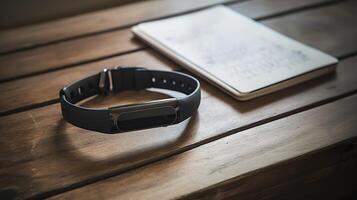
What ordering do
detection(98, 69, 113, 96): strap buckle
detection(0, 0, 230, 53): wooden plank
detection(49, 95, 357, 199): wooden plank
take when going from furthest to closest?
1. detection(0, 0, 230, 53): wooden plank
2. detection(98, 69, 113, 96): strap buckle
3. detection(49, 95, 357, 199): wooden plank

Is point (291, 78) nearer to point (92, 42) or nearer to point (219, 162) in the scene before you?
point (219, 162)

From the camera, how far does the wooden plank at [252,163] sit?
51 cm

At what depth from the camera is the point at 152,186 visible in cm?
51

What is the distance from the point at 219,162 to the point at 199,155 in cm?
3

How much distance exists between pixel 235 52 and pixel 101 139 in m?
0.28

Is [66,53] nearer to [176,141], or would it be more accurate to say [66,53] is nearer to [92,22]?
[92,22]

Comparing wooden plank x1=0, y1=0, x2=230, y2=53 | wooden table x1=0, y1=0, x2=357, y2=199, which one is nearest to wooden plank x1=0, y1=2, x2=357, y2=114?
wooden table x1=0, y1=0, x2=357, y2=199

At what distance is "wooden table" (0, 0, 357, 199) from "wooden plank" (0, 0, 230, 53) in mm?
27

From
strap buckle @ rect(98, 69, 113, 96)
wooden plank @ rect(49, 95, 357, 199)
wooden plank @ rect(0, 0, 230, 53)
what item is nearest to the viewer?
wooden plank @ rect(49, 95, 357, 199)

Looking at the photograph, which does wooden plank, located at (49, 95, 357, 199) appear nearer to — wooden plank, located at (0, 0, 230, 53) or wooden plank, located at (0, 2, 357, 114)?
wooden plank, located at (0, 2, 357, 114)

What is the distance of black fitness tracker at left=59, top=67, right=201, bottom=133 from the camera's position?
1.85ft

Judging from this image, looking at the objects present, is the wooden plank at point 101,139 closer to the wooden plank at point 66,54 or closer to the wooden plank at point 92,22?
the wooden plank at point 66,54

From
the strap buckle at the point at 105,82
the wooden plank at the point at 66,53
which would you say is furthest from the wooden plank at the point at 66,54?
the strap buckle at the point at 105,82

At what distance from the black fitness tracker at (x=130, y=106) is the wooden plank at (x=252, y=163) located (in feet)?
0.18
